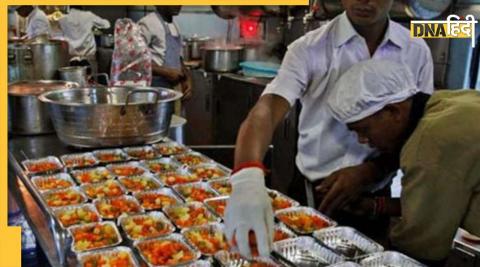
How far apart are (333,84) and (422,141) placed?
1.62 feet

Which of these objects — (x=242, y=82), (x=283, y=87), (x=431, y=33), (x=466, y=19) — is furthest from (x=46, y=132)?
(x=466, y=19)

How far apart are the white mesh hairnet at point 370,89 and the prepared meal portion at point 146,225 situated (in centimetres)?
62

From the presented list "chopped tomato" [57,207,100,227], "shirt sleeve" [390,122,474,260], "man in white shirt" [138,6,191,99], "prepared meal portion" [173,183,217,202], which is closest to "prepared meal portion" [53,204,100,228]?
"chopped tomato" [57,207,100,227]

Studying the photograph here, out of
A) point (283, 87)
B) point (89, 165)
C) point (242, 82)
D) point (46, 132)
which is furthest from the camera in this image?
point (242, 82)

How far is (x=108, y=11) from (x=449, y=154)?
26.0 feet

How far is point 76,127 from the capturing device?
2.03 m

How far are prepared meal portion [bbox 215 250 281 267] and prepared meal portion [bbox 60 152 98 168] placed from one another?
91 cm

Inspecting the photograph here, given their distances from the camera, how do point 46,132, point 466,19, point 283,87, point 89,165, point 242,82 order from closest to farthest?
point 283,87, point 89,165, point 46,132, point 466,19, point 242,82

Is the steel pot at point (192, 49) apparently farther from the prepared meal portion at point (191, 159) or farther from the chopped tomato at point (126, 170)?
the chopped tomato at point (126, 170)

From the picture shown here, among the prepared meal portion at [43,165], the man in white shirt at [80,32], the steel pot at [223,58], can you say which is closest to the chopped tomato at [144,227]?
the prepared meal portion at [43,165]

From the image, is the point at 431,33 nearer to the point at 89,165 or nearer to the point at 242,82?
the point at 242,82

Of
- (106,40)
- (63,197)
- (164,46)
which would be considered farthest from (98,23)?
(63,197)

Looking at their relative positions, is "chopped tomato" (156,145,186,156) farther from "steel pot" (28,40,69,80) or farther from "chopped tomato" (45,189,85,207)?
"steel pot" (28,40,69,80)

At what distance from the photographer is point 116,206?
1571 millimetres
